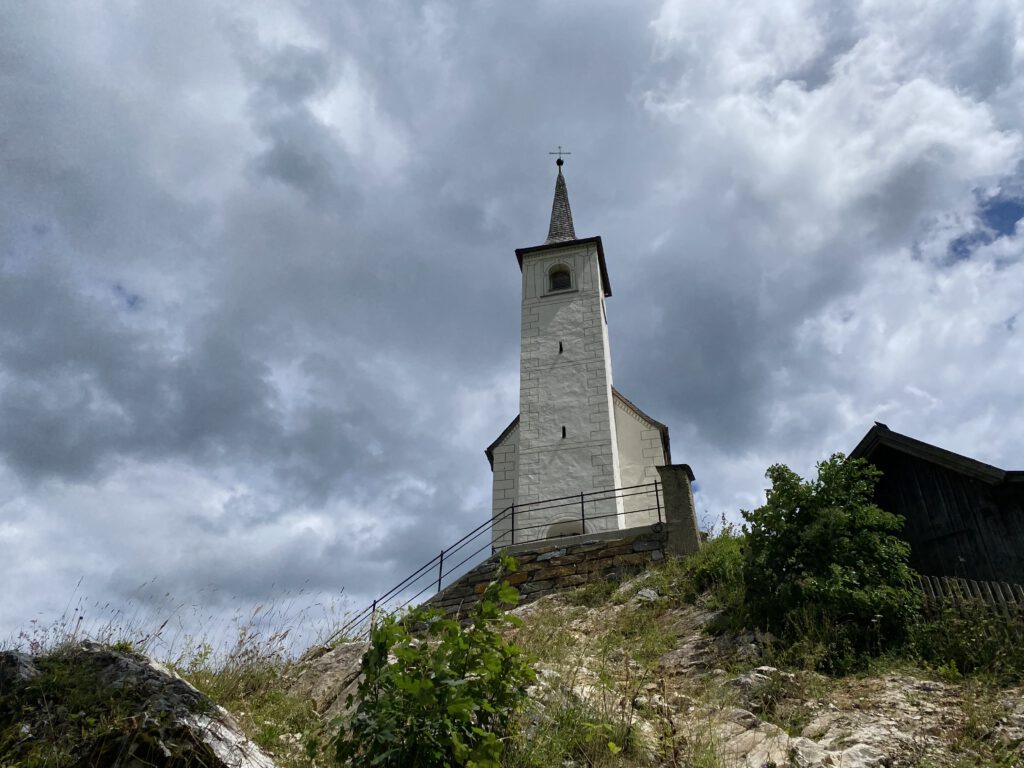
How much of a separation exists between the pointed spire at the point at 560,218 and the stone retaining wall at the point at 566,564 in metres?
13.0

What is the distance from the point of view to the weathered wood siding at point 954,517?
10969 millimetres

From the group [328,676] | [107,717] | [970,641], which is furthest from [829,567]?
[107,717]

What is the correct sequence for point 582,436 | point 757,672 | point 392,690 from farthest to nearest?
point 582,436, point 757,672, point 392,690

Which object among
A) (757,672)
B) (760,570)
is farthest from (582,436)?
(757,672)

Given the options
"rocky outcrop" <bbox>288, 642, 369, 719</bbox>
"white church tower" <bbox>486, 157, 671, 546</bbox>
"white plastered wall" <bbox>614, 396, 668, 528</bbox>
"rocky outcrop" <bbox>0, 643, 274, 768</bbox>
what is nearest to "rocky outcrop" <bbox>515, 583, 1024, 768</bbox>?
"rocky outcrop" <bbox>288, 642, 369, 719</bbox>

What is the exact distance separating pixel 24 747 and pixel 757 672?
6784 millimetres

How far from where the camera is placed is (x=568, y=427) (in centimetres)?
1983

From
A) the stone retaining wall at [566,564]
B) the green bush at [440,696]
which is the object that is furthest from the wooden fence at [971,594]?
the green bush at [440,696]

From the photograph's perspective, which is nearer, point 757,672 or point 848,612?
point 757,672

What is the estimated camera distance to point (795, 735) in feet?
21.1

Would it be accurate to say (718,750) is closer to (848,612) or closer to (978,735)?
(978,735)

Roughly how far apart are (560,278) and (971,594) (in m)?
16.8

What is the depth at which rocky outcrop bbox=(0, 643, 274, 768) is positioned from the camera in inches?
187

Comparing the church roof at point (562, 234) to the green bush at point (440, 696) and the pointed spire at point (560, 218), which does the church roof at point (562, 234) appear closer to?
the pointed spire at point (560, 218)
